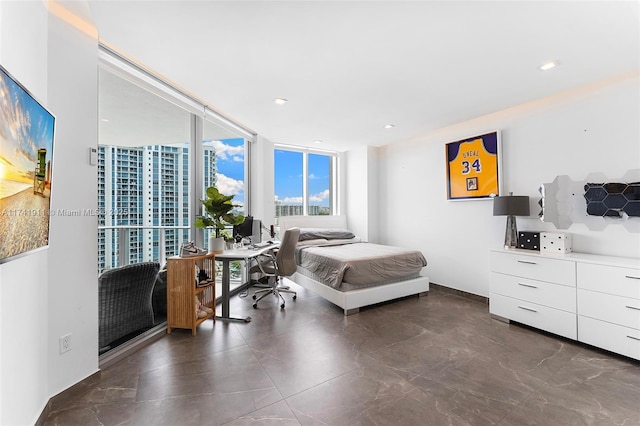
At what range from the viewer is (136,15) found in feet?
5.82

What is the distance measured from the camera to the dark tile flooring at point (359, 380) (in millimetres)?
1671

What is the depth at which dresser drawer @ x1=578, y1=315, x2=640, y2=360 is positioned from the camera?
→ 2.23 meters

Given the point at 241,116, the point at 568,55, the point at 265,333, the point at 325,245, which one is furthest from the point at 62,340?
the point at 568,55

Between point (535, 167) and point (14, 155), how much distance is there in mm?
4492

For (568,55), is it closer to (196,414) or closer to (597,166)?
(597,166)

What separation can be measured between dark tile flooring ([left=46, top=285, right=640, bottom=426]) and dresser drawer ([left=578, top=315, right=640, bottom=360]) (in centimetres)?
10

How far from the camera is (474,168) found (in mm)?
3902

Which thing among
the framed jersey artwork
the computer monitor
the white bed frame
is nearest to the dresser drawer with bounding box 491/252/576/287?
the framed jersey artwork

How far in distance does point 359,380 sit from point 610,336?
2.27m

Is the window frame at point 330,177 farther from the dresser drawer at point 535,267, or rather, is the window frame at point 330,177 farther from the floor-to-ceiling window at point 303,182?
the dresser drawer at point 535,267

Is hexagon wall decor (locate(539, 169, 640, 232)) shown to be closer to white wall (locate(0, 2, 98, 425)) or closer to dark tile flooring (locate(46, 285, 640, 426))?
dark tile flooring (locate(46, 285, 640, 426))

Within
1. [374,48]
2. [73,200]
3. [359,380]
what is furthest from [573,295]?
[73,200]

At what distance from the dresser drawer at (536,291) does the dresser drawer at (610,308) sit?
78 mm

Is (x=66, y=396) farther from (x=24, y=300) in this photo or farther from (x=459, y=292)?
(x=459, y=292)
